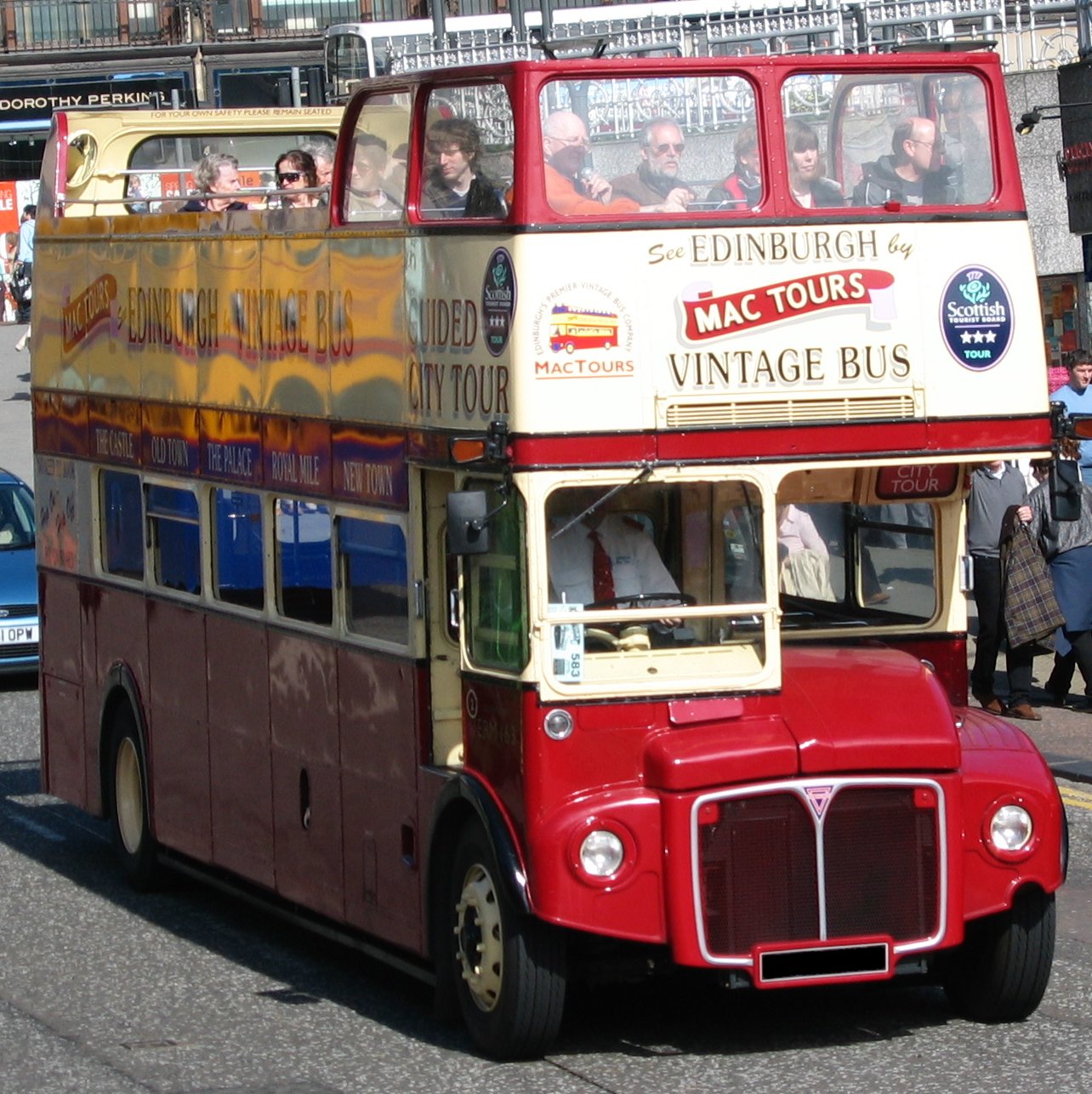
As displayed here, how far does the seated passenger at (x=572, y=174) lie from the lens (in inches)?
301

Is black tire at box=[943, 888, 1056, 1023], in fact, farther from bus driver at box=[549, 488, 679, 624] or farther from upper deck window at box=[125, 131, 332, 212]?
upper deck window at box=[125, 131, 332, 212]

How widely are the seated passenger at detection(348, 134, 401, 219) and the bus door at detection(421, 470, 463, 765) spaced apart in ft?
3.16

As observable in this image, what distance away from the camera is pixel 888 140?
26.7 feet

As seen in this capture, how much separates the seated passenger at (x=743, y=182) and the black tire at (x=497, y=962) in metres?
2.18

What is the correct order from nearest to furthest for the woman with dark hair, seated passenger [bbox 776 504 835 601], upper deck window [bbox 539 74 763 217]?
1. upper deck window [bbox 539 74 763 217]
2. seated passenger [bbox 776 504 835 601]
3. the woman with dark hair

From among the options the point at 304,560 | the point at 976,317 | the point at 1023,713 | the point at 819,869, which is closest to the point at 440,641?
the point at 304,560

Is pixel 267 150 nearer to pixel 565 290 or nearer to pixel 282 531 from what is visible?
pixel 282 531

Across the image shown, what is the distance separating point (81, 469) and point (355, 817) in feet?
12.6

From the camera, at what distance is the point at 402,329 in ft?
27.7

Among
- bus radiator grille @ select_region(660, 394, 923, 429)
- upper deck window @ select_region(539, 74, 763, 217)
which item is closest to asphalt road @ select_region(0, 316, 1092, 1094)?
bus radiator grille @ select_region(660, 394, 923, 429)

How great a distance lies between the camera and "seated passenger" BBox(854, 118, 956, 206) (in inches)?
318

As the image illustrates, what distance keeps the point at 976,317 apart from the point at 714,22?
18925mm

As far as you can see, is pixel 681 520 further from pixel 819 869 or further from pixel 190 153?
pixel 190 153

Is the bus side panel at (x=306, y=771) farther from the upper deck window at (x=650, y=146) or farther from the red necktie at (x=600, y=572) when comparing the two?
the upper deck window at (x=650, y=146)
